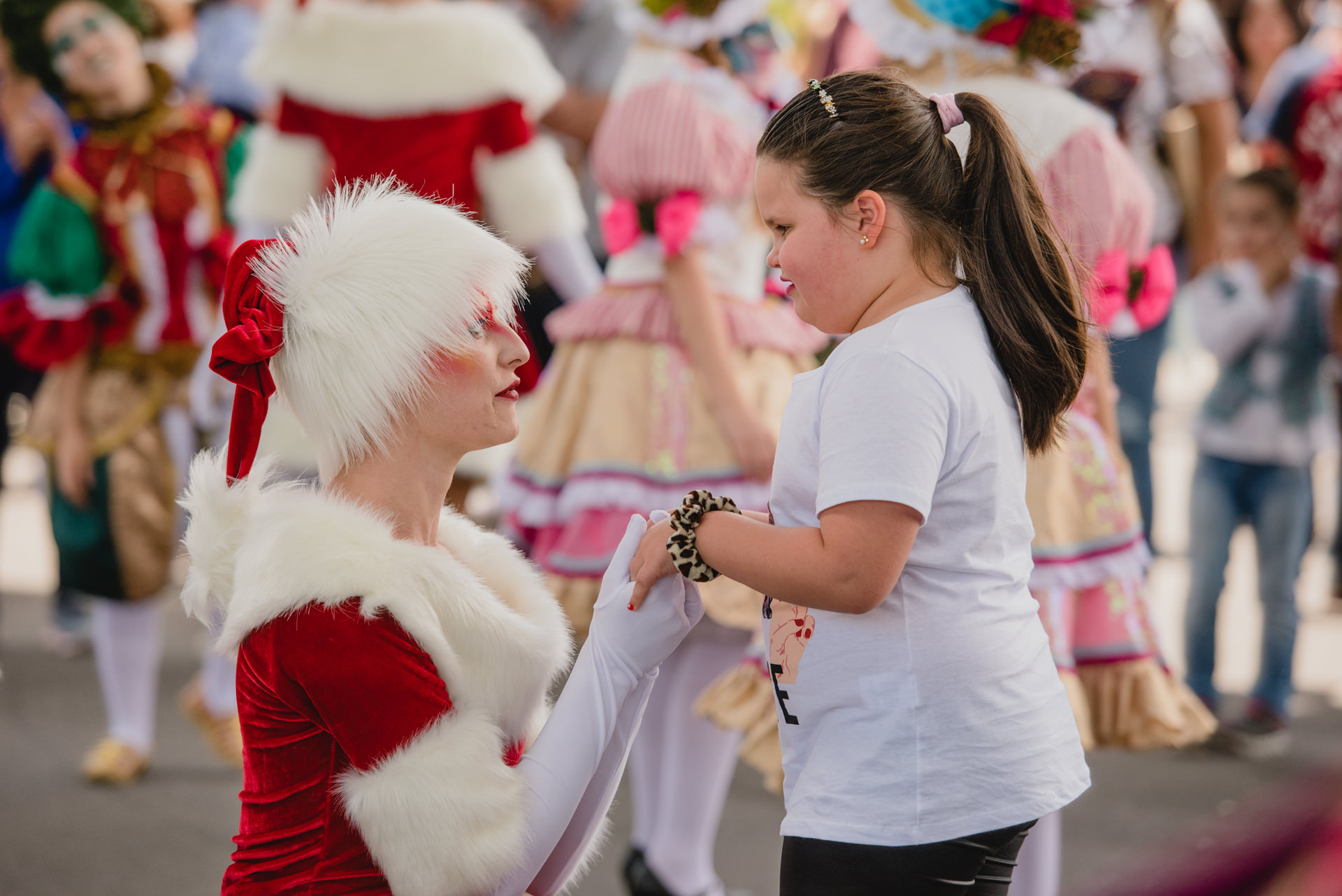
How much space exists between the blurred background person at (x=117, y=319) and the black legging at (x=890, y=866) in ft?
7.23

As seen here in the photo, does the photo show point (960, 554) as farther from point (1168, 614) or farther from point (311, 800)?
point (1168, 614)

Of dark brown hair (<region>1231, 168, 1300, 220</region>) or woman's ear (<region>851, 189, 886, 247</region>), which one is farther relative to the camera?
dark brown hair (<region>1231, 168, 1300, 220</region>)

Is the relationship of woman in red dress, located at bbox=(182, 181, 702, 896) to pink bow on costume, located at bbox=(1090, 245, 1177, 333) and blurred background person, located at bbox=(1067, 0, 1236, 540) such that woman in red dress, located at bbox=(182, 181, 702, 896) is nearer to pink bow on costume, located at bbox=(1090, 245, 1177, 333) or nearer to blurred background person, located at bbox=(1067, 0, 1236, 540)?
pink bow on costume, located at bbox=(1090, 245, 1177, 333)

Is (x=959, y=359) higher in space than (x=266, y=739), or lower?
higher

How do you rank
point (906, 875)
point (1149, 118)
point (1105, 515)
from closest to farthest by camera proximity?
point (906, 875), point (1105, 515), point (1149, 118)

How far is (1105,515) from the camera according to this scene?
6.82 ft

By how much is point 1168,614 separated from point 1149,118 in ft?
5.91

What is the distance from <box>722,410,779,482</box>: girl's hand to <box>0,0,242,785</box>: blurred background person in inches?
59.5

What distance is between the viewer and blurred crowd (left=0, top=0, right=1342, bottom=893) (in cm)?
309

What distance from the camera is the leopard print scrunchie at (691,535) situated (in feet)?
4.43

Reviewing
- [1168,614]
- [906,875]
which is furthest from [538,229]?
[1168,614]

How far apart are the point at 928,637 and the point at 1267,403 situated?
261cm

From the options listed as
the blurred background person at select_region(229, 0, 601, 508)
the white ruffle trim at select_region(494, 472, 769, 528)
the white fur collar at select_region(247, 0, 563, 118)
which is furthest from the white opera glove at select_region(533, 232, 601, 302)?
the white ruffle trim at select_region(494, 472, 769, 528)

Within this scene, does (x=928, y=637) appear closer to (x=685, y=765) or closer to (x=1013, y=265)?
(x=1013, y=265)
